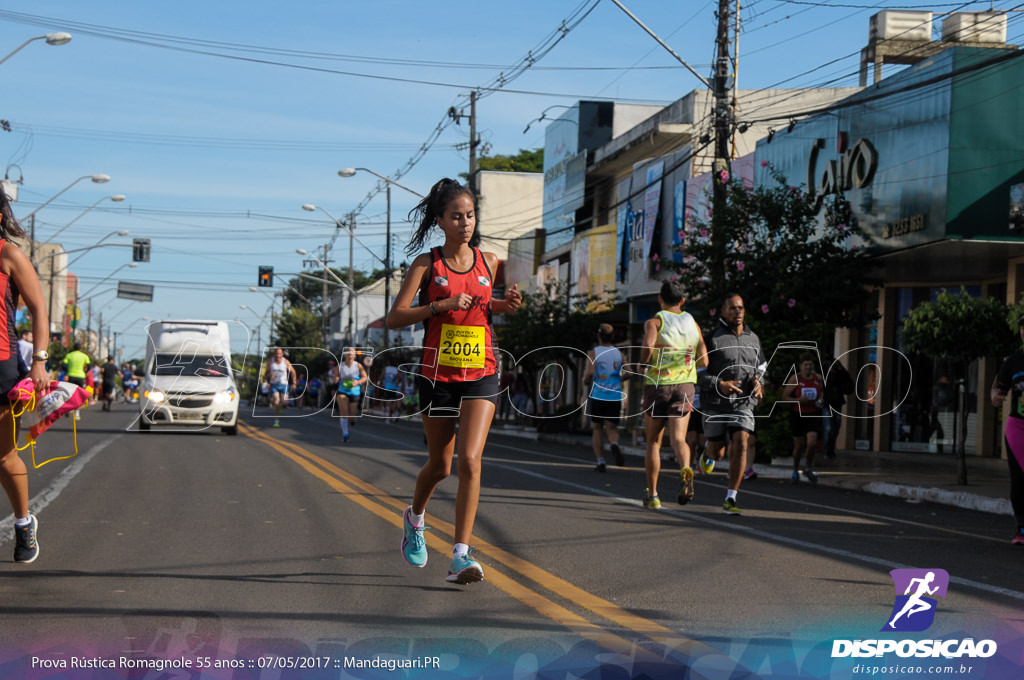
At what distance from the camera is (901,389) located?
2684cm

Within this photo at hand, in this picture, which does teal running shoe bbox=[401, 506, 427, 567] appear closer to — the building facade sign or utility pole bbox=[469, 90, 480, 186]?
the building facade sign

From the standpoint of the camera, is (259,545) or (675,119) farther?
(675,119)

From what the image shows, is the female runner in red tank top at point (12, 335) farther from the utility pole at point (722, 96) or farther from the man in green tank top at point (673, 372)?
the utility pole at point (722, 96)

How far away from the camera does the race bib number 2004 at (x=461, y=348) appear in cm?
703

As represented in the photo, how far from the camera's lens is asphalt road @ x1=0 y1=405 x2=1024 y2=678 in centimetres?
550

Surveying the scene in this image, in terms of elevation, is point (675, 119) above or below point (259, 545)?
above

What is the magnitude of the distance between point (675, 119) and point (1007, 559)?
31.6 m

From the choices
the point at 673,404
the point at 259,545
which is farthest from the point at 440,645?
the point at 673,404

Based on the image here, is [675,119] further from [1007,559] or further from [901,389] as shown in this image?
[1007,559]

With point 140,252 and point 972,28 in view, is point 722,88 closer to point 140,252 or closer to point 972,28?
point 972,28

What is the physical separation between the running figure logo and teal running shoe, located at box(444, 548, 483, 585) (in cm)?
210

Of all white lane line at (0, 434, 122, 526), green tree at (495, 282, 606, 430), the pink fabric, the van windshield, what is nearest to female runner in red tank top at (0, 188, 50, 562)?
the pink fabric

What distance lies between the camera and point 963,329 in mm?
16078

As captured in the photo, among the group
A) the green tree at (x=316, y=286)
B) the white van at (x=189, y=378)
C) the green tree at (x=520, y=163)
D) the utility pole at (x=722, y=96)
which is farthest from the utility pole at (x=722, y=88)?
the green tree at (x=316, y=286)
